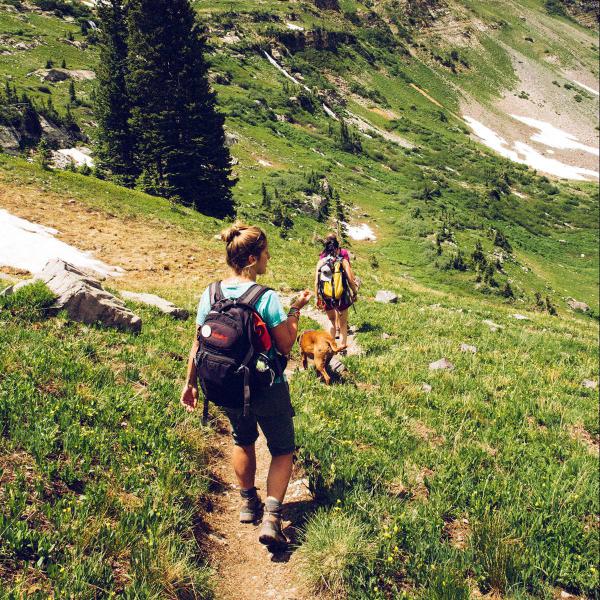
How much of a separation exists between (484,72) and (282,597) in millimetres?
190884

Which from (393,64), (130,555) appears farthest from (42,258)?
(393,64)

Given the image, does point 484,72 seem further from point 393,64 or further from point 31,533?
point 31,533

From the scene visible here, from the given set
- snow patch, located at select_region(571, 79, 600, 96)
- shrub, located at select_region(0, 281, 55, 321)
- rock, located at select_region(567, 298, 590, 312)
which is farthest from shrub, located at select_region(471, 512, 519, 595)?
snow patch, located at select_region(571, 79, 600, 96)

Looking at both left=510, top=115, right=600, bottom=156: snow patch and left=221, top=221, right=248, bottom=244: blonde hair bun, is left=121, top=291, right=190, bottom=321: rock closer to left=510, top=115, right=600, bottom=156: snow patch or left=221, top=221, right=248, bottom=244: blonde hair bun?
left=221, top=221, right=248, bottom=244: blonde hair bun

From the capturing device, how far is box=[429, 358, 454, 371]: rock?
9479mm

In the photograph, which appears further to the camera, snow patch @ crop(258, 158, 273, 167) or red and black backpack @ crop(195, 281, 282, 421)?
snow patch @ crop(258, 158, 273, 167)

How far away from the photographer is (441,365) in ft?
31.7

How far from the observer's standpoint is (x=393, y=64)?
148m

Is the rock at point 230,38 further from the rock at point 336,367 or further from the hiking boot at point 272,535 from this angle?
the hiking boot at point 272,535

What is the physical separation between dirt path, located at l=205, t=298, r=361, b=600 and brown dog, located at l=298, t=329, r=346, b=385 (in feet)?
9.73

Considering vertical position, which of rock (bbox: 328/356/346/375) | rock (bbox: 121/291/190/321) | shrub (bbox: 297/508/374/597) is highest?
shrub (bbox: 297/508/374/597)

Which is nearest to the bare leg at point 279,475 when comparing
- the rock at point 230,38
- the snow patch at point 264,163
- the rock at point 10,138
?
the rock at point 10,138

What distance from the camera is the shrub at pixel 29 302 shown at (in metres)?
7.04

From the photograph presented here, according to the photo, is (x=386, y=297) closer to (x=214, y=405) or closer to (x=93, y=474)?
(x=214, y=405)
